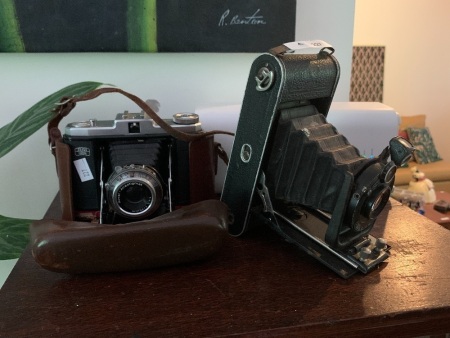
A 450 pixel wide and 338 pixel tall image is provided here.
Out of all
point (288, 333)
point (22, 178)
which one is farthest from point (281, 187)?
point (22, 178)

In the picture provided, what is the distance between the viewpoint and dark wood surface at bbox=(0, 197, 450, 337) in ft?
1.36

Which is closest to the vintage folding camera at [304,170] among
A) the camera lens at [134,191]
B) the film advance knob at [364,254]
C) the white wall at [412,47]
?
the film advance knob at [364,254]

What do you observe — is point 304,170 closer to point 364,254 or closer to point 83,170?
point 364,254

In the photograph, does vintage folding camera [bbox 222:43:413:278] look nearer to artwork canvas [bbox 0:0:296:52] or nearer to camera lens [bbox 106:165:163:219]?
camera lens [bbox 106:165:163:219]

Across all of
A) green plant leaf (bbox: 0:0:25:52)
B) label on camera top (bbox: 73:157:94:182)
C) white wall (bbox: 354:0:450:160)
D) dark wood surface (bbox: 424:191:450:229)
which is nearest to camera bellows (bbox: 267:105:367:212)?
label on camera top (bbox: 73:157:94:182)

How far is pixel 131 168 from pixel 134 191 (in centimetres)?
3

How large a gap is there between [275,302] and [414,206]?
1584mm

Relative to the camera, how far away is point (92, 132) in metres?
0.62

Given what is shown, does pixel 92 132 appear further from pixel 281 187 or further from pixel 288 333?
pixel 288 333

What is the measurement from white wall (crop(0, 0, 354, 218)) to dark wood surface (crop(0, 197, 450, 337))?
40 cm
